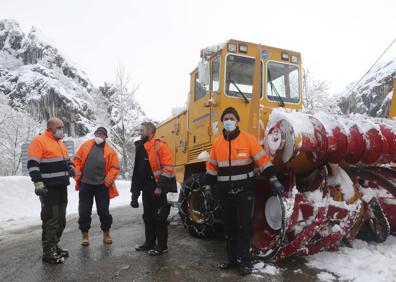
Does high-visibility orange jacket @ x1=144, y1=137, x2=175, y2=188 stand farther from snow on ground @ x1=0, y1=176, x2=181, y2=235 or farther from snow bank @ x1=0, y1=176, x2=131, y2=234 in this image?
snow bank @ x1=0, y1=176, x2=131, y2=234

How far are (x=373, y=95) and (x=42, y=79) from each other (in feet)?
133

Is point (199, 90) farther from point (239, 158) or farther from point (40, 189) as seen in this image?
point (40, 189)

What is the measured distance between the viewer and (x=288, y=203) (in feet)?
11.7

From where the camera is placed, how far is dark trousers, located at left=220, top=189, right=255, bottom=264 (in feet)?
11.8

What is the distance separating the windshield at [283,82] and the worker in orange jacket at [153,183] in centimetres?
196

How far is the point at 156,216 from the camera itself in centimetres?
435

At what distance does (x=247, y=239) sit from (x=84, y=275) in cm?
172

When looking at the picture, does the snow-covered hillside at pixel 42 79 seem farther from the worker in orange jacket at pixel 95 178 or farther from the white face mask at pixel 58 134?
the white face mask at pixel 58 134

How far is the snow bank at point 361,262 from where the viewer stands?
130 inches

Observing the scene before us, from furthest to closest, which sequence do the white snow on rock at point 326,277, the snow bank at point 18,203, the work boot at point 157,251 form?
the snow bank at point 18,203 < the work boot at point 157,251 < the white snow on rock at point 326,277

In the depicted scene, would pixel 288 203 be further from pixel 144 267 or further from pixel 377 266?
pixel 144 267

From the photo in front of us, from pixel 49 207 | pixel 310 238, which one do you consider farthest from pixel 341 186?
pixel 49 207

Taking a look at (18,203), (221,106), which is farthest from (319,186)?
(18,203)

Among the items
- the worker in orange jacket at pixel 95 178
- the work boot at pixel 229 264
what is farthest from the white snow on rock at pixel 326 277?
the worker in orange jacket at pixel 95 178
